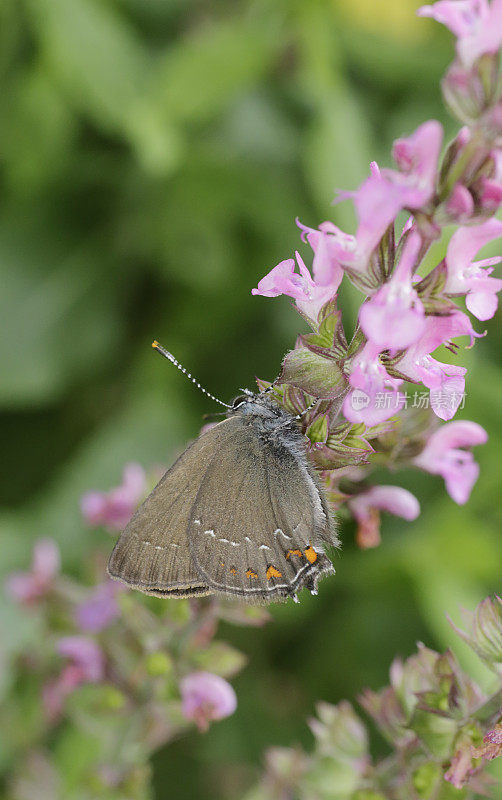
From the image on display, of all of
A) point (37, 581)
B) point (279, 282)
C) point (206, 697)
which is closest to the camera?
point (279, 282)

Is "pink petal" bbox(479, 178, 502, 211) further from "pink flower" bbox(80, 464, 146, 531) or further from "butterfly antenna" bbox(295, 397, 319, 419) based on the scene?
"pink flower" bbox(80, 464, 146, 531)

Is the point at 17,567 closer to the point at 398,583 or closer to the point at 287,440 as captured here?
the point at 398,583

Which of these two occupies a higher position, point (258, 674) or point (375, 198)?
point (375, 198)

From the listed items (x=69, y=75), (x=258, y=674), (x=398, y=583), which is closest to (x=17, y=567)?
(x=258, y=674)

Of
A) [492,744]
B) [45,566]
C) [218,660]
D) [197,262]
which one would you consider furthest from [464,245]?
[197,262]

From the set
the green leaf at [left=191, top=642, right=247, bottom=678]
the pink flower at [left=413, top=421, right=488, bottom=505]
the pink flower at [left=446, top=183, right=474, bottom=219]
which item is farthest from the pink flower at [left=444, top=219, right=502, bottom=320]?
the green leaf at [left=191, top=642, right=247, bottom=678]

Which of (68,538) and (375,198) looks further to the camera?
(68,538)

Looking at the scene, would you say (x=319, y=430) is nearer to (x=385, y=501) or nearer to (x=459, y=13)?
(x=385, y=501)
